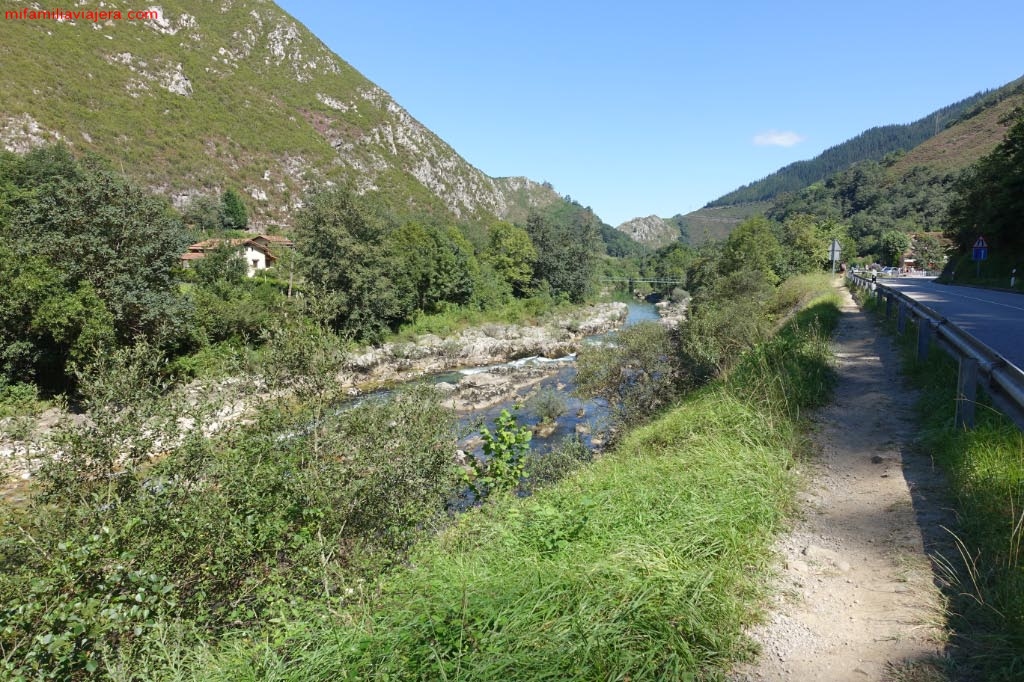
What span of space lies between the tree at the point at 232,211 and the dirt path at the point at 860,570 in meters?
79.6

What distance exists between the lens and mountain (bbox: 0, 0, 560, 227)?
6444 centimetres

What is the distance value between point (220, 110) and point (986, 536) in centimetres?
11202

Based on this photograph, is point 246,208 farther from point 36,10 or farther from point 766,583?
point 766,583

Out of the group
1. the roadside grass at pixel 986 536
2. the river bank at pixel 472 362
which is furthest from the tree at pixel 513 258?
the roadside grass at pixel 986 536

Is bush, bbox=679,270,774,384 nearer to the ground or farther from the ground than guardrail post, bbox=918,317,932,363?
nearer to the ground

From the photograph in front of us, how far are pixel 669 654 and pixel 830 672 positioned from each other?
2.62 feet

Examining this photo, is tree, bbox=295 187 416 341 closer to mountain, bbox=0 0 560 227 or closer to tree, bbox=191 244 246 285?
tree, bbox=191 244 246 285

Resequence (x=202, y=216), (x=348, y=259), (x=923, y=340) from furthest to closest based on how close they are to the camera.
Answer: (x=202, y=216) < (x=348, y=259) < (x=923, y=340)

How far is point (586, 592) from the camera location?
9.84 feet

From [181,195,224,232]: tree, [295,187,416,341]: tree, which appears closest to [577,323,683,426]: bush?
[295,187,416,341]: tree

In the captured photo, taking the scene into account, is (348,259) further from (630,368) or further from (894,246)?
(894,246)

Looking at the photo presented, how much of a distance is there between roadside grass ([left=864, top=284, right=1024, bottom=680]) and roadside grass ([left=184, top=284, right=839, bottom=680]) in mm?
1011

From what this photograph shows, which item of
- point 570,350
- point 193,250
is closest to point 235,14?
point 193,250

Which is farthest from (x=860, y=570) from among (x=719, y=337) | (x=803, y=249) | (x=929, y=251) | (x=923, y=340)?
(x=929, y=251)
